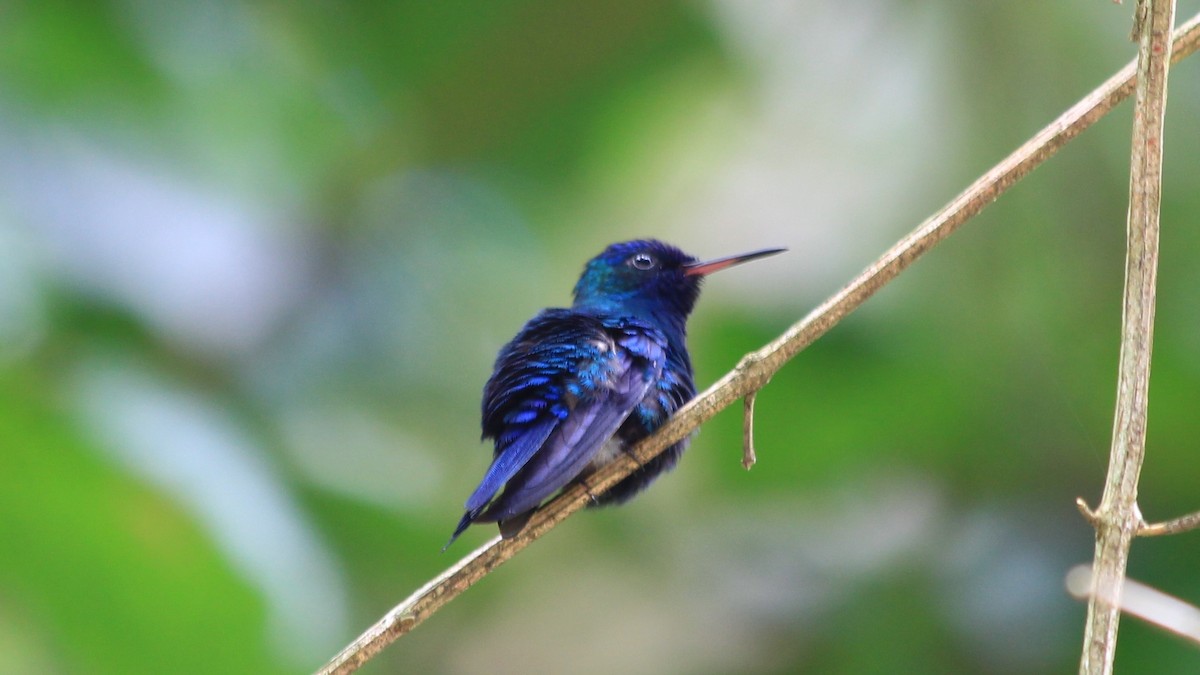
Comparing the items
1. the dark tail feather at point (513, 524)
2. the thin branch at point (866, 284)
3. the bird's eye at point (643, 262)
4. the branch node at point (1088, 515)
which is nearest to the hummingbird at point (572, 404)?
the dark tail feather at point (513, 524)

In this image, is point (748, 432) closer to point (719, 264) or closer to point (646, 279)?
point (719, 264)

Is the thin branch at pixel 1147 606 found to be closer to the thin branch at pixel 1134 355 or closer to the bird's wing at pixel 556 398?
the thin branch at pixel 1134 355

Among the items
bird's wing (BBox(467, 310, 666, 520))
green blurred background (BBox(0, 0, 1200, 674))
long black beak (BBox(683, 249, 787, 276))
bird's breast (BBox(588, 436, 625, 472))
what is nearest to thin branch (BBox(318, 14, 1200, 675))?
bird's wing (BBox(467, 310, 666, 520))

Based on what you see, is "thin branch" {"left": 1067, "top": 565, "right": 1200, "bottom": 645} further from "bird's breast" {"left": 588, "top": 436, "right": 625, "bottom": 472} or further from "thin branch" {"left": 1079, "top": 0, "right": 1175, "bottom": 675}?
"bird's breast" {"left": 588, "top": 436, "right": 625, "bottom": 472}

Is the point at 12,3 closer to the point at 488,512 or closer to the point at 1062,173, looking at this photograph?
the point at 488,512

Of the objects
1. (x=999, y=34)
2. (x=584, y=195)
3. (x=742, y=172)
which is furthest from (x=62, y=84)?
Result: (x=999, y=34)

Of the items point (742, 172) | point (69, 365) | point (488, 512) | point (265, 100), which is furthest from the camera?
point (742, 172)

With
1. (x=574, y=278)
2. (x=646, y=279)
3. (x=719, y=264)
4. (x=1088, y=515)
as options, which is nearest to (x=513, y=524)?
(x=1088, y=515)
